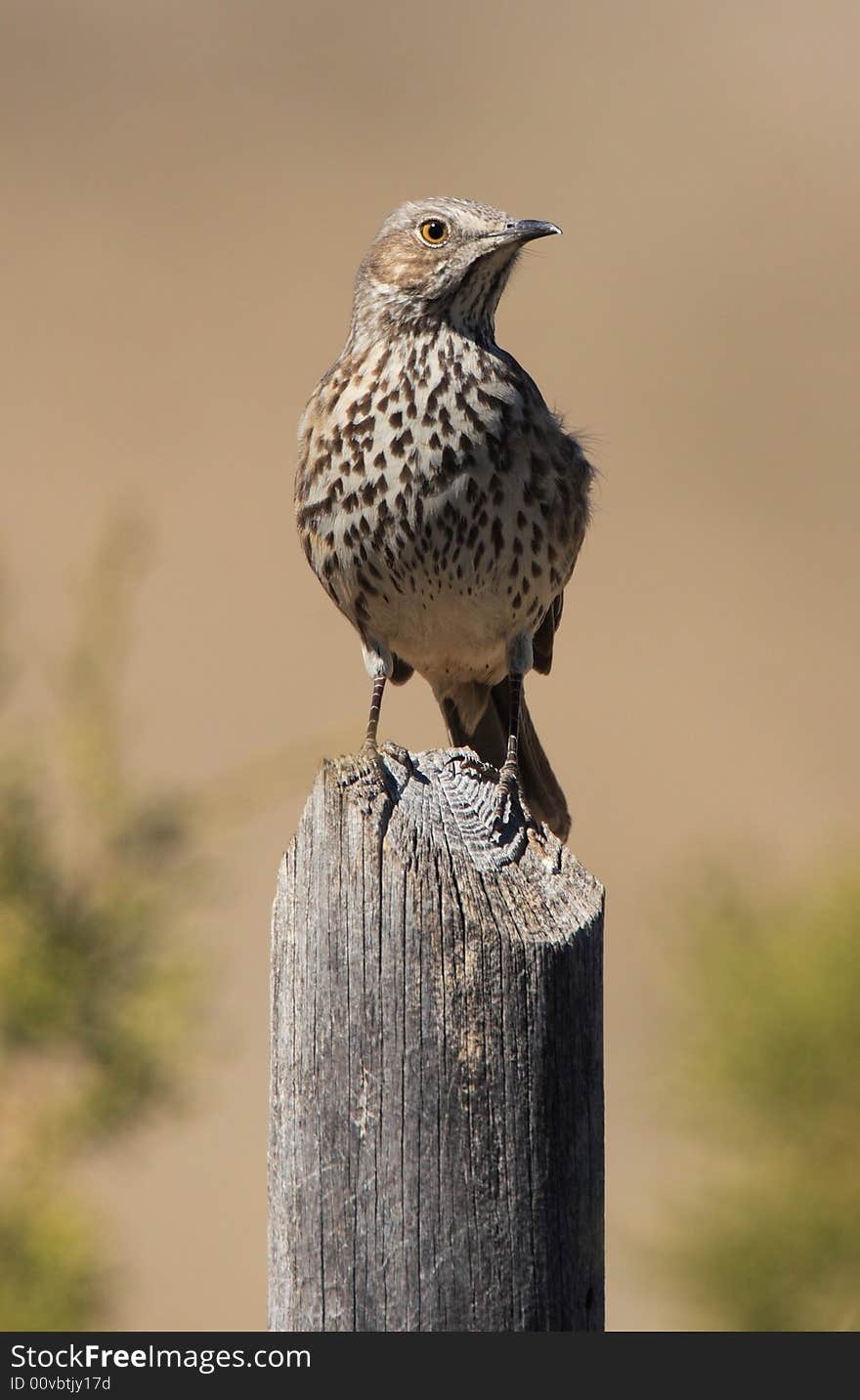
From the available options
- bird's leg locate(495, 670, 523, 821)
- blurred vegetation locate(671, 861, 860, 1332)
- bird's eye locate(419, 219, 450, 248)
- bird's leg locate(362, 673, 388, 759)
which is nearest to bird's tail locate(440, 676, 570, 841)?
bird's leg locate(495, 670, 523, 821)

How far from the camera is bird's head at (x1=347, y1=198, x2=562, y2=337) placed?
4.53 m

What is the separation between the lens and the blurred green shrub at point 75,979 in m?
4.14

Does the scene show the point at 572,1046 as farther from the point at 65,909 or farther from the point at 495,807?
the point at 65,909

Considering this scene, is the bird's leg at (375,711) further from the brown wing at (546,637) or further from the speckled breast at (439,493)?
the brown wing at (546,637)

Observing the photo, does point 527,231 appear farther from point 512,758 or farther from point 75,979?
point 75,979

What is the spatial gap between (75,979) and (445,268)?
2061mm

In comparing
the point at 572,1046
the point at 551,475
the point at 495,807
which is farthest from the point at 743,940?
the point at 572,1046

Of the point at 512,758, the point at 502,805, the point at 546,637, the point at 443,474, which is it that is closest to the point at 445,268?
the point at 443,474

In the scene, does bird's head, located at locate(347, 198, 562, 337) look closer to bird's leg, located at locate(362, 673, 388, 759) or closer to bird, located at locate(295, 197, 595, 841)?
bird, located at locate(295, 197, 595, 841)

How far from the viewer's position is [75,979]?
429cm

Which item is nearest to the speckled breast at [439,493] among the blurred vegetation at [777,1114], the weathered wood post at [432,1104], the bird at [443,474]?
the bird at [443,474]
